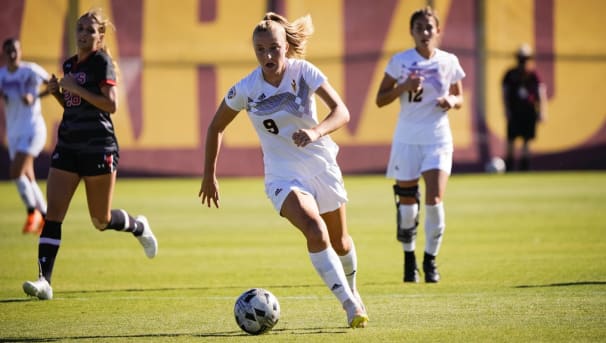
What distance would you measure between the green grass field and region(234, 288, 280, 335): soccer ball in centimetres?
8

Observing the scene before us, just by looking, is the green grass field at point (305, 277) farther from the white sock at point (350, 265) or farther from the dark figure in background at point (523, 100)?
the dark figure in background at point (523, 100)

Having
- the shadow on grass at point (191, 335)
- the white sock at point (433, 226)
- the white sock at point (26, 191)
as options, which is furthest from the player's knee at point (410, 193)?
the white sock at point (26, 191)

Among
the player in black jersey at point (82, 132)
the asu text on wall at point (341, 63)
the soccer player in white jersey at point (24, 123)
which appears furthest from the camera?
the asu text on wall at point (341, 63)

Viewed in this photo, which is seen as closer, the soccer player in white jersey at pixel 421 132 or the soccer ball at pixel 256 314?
the soccer ball at pixel 256 314

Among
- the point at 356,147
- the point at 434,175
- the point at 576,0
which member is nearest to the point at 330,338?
the point at 434,175

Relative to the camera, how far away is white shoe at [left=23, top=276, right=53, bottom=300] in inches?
356

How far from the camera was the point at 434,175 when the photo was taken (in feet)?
33.4

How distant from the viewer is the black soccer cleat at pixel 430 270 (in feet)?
33.3

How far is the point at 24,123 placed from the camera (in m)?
15.6

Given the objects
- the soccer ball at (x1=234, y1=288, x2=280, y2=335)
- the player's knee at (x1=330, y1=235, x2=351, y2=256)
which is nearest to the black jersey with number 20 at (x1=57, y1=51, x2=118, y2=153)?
the player's knee at (x1=330, y1=235, x2=351, y2=256)

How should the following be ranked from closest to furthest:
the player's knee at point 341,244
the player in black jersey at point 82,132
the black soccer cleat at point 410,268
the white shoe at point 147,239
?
the player's knee at point 341,244 → the player in black jersey at point 82,132 → the black soccer cleat at point 410,268 → the white shoe at point 147,239

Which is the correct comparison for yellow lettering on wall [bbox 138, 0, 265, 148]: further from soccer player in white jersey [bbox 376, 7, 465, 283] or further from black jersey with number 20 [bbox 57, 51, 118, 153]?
black jersey with number 20 [bbox 57, 51, 118, 153]

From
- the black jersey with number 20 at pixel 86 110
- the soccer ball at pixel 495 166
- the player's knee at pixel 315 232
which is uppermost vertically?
the black jersey with number 20 at pixel 86 110

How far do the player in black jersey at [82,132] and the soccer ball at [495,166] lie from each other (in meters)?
16.1
